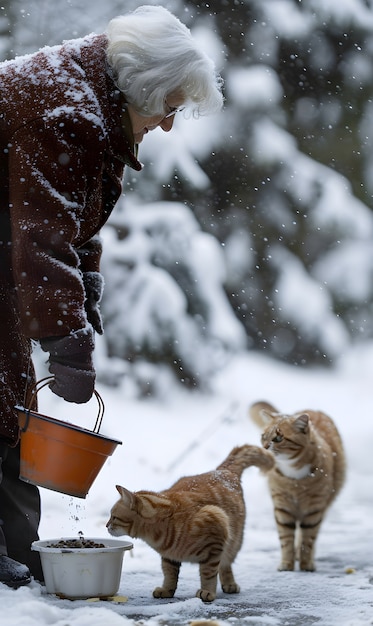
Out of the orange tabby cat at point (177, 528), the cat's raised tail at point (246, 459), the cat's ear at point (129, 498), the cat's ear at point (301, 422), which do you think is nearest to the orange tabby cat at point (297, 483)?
the cat's ear at point (301, 422)

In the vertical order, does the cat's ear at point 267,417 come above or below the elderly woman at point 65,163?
below

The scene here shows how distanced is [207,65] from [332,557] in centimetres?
254

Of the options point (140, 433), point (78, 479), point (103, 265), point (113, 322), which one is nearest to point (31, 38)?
point (103, 265)

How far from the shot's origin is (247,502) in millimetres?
5855

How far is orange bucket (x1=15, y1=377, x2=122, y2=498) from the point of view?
102 inches

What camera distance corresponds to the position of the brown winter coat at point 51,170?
2.60m

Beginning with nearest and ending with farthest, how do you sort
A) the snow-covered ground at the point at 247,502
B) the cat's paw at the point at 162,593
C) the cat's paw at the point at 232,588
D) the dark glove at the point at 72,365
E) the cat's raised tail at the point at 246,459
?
the dark glove at the point at 72,365, the snow-covered ground at the point at 247,502, the cat's paw at the point at 162,593, the cat's paw at the point at 232,588, the cat's raised tail at the point at 246,459

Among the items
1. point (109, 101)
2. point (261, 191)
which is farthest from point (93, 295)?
point (261, 191)

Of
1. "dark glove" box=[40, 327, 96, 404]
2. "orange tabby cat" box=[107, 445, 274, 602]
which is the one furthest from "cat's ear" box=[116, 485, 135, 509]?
"dark glove" box=[40, 327, 96, 404]

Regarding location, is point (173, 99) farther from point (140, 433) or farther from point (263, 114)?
point (263, 114)

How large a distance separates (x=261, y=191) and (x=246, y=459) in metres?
6.12

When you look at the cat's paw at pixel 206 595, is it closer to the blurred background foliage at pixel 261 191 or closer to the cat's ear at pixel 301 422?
the cat's ear at pixel 301 422

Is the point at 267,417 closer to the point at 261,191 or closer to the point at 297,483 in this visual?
the point at 297,483

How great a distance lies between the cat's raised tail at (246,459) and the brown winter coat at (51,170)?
1.00 meters
